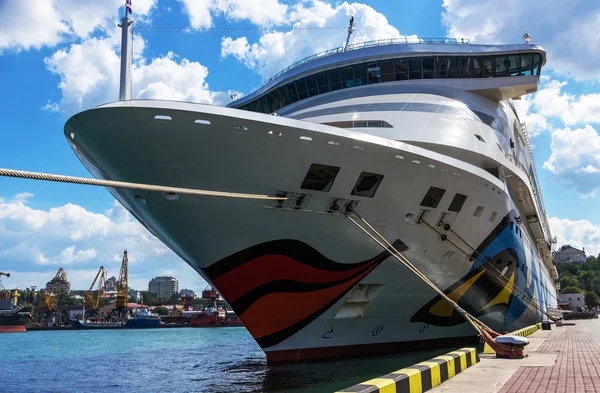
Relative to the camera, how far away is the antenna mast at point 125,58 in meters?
9.09

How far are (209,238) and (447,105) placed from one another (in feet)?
29.6

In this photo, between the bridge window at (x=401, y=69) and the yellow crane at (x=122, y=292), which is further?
the yellow crane at (x=122, y=292)

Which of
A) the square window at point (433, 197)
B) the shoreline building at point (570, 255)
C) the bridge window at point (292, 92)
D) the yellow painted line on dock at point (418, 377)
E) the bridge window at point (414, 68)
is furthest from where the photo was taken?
the shoreline building at point (570, 255)

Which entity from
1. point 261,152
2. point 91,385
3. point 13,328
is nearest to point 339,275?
point 261,152

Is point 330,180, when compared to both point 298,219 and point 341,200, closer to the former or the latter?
point 341,200

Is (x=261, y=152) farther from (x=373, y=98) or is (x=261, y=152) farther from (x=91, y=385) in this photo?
(x=91, y=385)

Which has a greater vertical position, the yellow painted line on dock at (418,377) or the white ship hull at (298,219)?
the white ship hull at (298,219)

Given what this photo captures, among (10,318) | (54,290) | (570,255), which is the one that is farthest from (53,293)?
(570,255)

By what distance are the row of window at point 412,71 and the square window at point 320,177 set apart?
7676mm

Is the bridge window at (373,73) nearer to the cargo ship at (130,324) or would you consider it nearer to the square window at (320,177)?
the square window at (320,177)

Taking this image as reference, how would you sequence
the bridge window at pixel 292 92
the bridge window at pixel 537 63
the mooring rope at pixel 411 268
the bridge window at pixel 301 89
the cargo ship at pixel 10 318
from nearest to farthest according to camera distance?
the mooring rope at pixel 411 268 → the bridge window at pixel 301 89 → the bridge window at pixel 537 63 → the bridge window at pixel 292 92 → the cargo ship at pixel 10 318

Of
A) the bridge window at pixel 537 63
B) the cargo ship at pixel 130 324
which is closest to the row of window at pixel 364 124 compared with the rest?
the bridge window at pixel 537 63

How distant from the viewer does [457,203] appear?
42.2 ft

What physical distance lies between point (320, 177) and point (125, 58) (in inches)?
170
